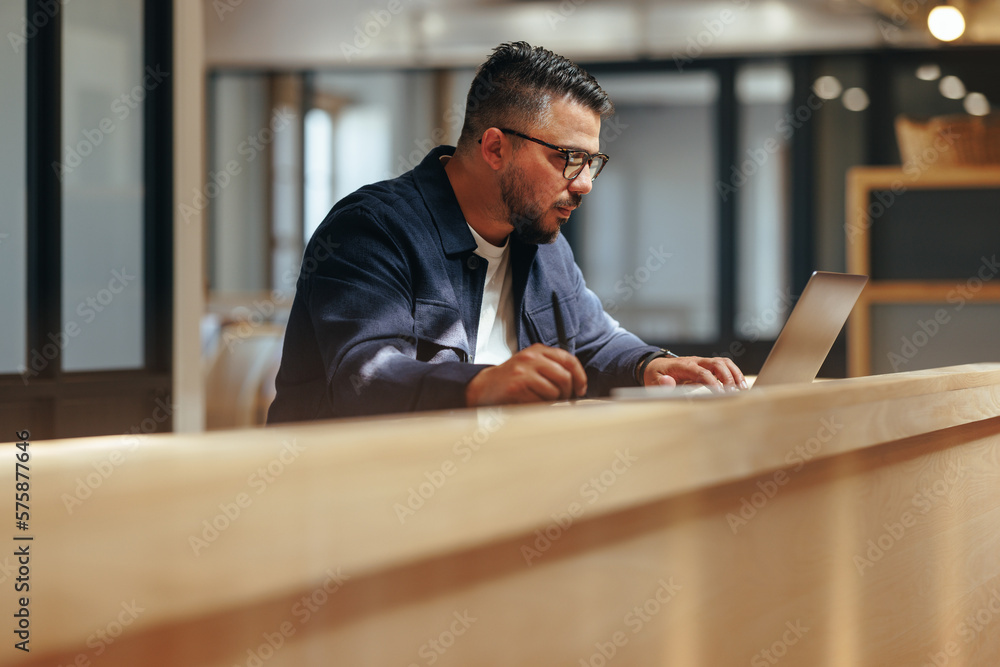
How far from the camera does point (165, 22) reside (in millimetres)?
2750

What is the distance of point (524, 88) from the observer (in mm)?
1549

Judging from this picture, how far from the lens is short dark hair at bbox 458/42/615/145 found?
1538 mm

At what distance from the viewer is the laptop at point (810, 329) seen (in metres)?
1.10

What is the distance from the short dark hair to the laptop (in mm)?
595

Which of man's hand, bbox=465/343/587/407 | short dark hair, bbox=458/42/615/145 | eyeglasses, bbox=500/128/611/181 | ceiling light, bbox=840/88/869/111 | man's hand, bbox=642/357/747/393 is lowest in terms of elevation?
man's hand, bbox=642/357/747/393

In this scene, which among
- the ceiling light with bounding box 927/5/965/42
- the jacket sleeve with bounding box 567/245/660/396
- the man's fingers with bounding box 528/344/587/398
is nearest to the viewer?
the man's fingers with bounding box 528/344/587/398

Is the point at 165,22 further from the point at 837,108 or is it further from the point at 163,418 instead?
the point at 837,108

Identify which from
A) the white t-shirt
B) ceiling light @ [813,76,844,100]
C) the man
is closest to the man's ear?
the man

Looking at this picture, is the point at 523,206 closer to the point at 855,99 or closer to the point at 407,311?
the point at 407,311

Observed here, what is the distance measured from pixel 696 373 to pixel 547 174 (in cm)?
43

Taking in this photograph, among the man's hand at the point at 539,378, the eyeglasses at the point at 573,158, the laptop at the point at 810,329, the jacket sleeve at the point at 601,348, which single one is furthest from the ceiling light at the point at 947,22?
the man's hand at the point at 539,378

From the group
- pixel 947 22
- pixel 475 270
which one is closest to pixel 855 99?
pixel 947 22

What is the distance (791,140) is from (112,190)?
370 cm

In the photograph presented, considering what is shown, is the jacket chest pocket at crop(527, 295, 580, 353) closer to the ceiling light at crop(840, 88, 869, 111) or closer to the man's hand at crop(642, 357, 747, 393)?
the man's hand at crop(642, 357, 747, 393)
